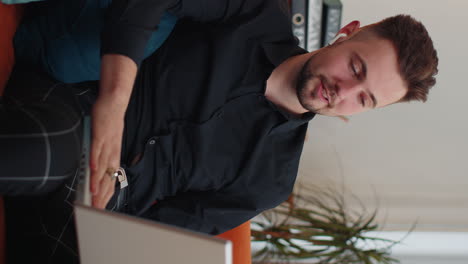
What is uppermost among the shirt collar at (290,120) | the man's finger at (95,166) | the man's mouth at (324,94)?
the man's mouth at (324,94)

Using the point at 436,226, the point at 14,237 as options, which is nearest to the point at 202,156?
the point at 14,237

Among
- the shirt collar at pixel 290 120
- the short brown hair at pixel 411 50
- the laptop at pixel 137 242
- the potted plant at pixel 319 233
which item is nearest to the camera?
the laptop at pixel 137 242

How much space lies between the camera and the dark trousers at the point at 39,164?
74 cm

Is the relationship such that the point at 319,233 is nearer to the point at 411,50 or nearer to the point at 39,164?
the point at 411,50

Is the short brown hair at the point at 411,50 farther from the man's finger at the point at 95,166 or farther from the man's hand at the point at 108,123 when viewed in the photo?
the man's finger at the point at 95,166

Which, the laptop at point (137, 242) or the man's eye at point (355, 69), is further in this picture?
the man's eye at point (355, 69)

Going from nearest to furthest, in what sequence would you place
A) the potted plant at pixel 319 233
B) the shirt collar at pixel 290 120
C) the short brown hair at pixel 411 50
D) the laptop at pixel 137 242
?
the laptop at pixel 137 242 < the short brown hair at pixel 411 50 < the shirt collar at pixel 290 120 < the potted plant at pixel 319 233

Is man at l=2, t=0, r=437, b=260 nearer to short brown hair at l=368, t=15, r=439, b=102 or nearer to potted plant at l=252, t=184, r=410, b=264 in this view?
short brown hair at l=368, t=15, r=439, b=102

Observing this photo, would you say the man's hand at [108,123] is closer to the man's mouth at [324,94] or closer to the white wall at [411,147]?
the man's mouth at [324,94]

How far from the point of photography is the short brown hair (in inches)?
47.0

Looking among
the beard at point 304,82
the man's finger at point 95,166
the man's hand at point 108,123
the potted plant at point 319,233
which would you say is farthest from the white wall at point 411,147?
the man's finger at point 95,166

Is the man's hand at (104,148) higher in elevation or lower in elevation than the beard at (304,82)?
lower

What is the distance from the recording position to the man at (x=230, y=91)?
47.4 inches

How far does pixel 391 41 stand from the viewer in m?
1.21
